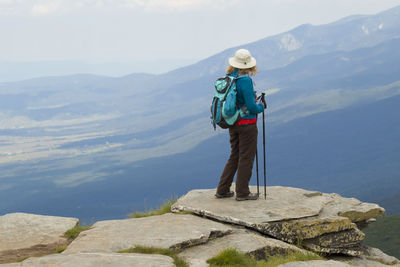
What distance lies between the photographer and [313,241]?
1046cm

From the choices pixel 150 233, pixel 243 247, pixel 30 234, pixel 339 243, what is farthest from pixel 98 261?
→ pixel 339 243

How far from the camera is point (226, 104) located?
10.9m

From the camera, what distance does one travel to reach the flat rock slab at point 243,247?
885cm

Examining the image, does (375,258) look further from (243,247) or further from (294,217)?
(243,247)

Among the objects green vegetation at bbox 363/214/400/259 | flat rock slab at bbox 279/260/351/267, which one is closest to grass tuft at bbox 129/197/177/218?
flat rock slab at bbox 279/260/351/267

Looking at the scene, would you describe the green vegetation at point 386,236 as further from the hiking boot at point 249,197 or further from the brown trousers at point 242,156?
the brown trousers at point 242,156

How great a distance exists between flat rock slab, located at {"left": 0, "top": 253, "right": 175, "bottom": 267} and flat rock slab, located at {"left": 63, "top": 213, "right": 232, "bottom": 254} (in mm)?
837

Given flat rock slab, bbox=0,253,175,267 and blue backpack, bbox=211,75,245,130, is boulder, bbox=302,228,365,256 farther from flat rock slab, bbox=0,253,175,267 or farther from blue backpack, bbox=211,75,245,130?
flat rock slab, bbox=0,253,175,267

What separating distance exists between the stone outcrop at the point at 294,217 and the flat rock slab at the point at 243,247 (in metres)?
0.56

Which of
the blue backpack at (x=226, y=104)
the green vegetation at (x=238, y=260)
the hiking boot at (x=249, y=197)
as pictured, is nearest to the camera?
the green vegetation at (x=238, y=260)

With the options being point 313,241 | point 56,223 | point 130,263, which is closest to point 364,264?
point 313,241

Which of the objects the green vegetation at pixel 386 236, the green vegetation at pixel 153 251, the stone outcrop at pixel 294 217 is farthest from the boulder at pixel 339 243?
the green vegetation at pixel 386 236

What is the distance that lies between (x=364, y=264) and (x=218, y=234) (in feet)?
10.4

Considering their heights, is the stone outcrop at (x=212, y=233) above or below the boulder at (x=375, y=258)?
above
